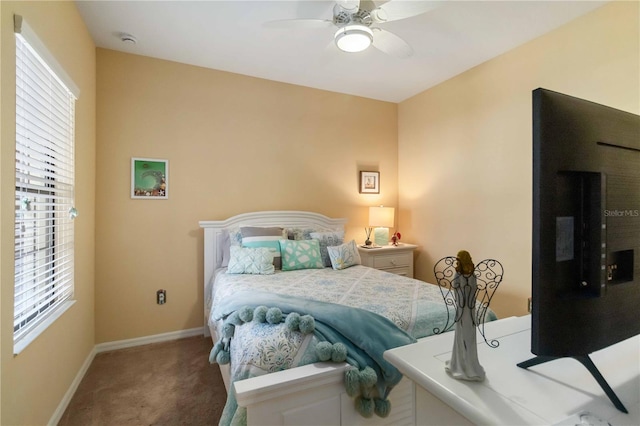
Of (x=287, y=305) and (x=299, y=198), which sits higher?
(x=299, y=198)

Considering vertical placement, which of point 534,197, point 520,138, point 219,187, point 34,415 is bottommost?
point 34,415

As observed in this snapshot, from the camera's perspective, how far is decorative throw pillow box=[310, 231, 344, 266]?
306 cm

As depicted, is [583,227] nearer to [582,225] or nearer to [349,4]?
Result: [582,225]

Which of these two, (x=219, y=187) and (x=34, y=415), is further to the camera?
(x=219, y=187)

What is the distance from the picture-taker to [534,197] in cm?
56

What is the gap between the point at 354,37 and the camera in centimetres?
196

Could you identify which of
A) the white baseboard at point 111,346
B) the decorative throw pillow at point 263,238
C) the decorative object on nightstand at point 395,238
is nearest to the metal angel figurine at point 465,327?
the decorative throw pillow at point 263,238

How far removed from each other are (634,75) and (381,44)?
5.56 ft

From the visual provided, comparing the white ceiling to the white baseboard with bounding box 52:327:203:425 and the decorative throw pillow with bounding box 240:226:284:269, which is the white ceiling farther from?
the white baseboard with bounding box 52:327:203:425

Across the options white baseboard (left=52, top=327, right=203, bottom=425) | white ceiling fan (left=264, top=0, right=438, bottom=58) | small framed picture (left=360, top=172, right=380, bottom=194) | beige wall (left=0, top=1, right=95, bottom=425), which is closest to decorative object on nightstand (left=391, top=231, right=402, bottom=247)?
small framed picture (left=360, top=172, right=380, bottom=194)

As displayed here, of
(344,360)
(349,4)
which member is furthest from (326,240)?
(349,4)

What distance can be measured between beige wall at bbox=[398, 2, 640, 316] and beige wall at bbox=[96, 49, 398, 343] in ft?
3.21

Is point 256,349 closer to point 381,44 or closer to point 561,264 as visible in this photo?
point 561,264

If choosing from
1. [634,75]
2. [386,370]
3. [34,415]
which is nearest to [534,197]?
[386,370]
